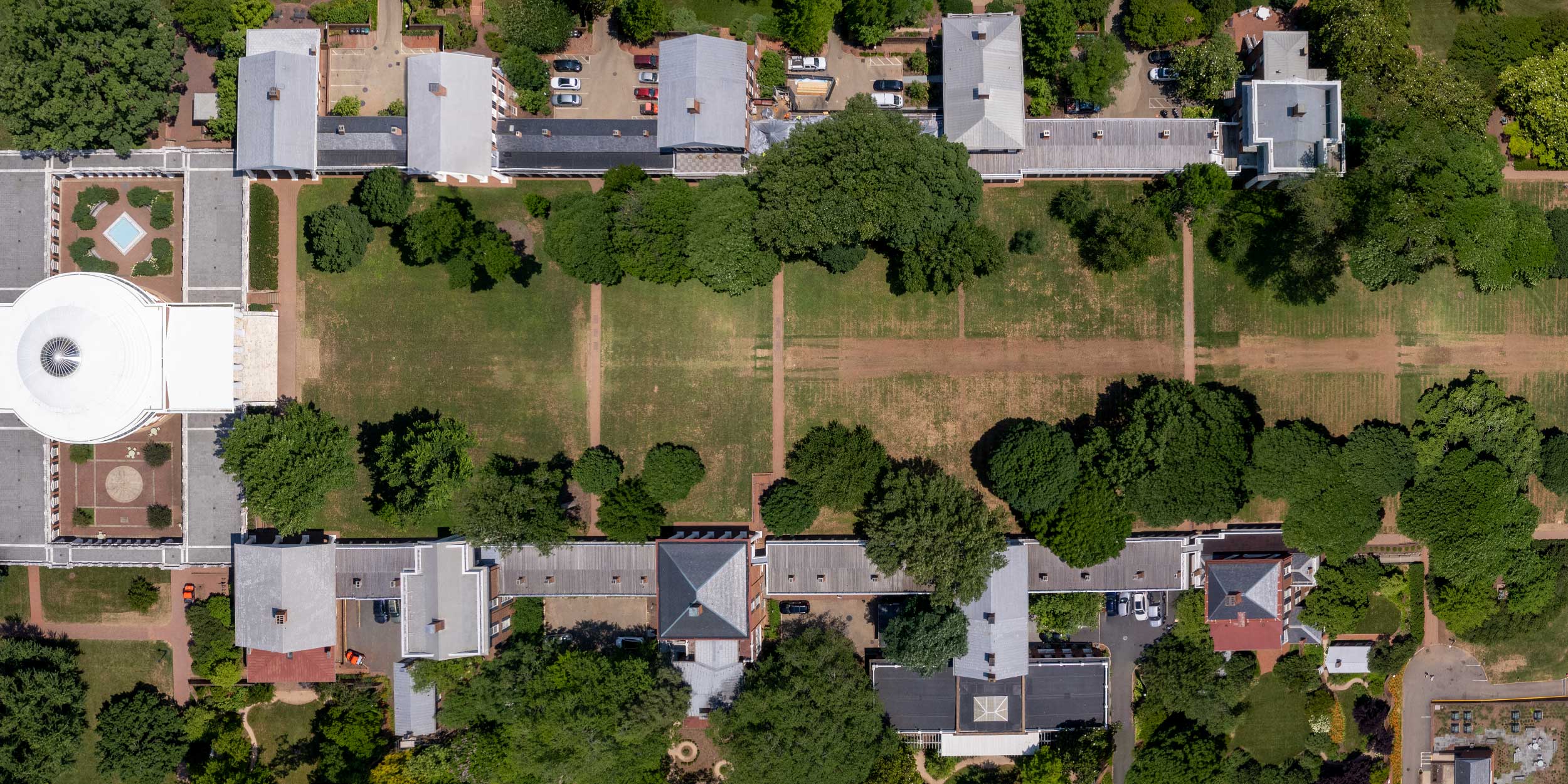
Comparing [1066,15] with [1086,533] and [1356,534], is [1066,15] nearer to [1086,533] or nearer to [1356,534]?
[1086,533]

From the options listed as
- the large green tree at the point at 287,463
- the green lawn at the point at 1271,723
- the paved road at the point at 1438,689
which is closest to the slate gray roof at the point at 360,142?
the large green tree at the point at 287,463

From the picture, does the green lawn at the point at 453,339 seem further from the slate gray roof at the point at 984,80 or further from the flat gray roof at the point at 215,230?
the slate gray roof at the point at 984,80

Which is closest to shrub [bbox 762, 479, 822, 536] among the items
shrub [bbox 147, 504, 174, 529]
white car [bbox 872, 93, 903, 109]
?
white car [bbox 872, 93, 903, 109]

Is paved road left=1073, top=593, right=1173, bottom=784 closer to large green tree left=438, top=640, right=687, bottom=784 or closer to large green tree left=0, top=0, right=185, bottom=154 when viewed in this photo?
large green tree left=438, top=640, right=687, bottom=784

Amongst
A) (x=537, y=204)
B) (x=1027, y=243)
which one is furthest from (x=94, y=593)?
(x=1027, y=243)

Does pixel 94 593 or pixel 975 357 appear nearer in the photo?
pixel 975 357

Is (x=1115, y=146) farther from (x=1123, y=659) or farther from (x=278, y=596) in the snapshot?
(x=278, y=596)

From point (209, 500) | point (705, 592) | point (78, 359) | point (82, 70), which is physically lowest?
point (705, 592)
